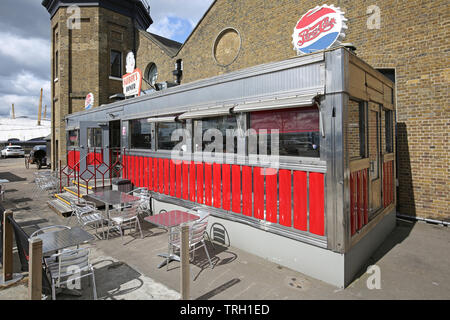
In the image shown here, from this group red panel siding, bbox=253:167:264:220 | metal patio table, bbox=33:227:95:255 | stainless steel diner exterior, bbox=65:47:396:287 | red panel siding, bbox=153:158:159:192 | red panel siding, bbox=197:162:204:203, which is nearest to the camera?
metal patio table, bbox=33:227:95:255

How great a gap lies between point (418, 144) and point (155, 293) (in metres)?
7.60

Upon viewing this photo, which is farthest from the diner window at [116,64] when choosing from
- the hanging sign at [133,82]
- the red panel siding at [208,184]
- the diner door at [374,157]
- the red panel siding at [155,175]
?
the diner door at [374,157]

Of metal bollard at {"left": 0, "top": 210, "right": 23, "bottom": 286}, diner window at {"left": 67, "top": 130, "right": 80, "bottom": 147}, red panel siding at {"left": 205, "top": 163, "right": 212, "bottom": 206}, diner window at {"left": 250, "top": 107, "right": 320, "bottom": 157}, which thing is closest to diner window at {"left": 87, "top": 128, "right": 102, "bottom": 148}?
diner window at {"left": 67, "top": 130, "right": 80, "bottom": 147}

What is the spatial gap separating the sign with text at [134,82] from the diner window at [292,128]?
6.38m

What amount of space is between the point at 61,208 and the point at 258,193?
6.31 meters

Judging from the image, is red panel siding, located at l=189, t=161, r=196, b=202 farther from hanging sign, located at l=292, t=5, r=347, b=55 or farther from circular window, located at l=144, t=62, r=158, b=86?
circular window, located at l=144, t=62, r=158, b=86

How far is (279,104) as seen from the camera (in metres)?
4.42

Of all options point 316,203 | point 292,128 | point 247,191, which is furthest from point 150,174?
point 316,203

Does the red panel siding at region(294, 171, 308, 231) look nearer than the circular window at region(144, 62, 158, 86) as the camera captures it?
Yes

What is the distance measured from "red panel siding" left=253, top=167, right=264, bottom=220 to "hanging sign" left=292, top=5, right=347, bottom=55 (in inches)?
129

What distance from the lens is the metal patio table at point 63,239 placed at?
11.7 feet

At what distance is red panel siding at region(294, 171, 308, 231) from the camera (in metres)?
4.28

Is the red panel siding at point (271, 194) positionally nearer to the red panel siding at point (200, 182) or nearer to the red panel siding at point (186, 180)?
the red panel siding at point (200, 182)

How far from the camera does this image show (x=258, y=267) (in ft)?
14.7
